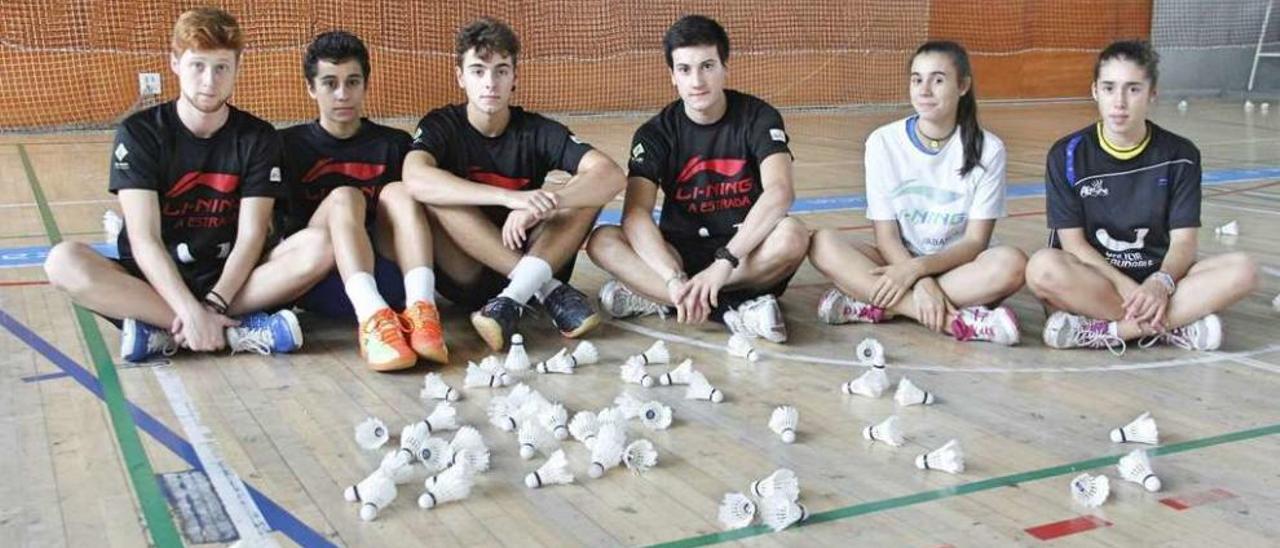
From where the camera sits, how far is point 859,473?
2840mm

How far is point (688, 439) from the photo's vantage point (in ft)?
10.1

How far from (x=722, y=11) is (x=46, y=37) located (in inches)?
250

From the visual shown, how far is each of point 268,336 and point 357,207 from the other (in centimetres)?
48

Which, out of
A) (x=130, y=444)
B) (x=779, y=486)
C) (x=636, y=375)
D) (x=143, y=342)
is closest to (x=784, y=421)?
(x=779, y=486)

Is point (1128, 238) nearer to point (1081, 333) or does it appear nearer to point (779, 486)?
point (1081, 333)

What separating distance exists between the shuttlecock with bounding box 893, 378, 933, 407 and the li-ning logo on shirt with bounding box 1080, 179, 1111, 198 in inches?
42.0

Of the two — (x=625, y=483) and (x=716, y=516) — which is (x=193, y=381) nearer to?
(x=625, y=483)

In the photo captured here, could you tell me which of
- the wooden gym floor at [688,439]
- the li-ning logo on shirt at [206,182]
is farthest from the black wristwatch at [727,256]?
the li-ning logo on shirt at [206,182]

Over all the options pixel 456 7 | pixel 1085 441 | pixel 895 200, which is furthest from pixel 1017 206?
pixel 456 7

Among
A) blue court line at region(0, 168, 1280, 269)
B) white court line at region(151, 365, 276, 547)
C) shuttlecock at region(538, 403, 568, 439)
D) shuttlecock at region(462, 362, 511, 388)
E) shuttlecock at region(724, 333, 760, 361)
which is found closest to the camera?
white court line at region(151, 365, 276, 547)

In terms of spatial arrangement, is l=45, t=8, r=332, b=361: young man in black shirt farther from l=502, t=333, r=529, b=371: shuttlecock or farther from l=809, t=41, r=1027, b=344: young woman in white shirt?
l=809, t=41, r=1027, b=344: young woman in white shirt

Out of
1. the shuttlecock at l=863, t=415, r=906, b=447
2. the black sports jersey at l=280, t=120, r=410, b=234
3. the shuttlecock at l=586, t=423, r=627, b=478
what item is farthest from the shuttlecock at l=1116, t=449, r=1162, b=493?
the black sports jersey at l=280, t=120, r=410, b=234

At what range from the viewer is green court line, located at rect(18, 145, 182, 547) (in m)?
2.46

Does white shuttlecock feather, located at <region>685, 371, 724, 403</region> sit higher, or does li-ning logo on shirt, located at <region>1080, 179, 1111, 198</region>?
li-ning logo on shirt, located at <region>1080, 179, 1111, 198</region>
